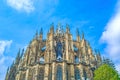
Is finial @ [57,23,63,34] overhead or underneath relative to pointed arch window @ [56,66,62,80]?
overhead

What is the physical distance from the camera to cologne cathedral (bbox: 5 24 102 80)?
39.4 metres

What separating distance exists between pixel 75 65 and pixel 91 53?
27.1 ft

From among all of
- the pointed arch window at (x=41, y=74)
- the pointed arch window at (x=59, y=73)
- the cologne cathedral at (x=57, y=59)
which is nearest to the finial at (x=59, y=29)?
the cologne cathedral at (x=57, y=59)

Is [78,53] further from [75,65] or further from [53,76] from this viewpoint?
[53,76]

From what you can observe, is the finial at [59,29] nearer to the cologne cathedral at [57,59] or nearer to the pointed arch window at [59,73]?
the cologne cathedral at [57,59]

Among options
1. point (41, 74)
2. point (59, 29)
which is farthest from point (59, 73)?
point (59, 29)

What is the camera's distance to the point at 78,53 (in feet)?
154

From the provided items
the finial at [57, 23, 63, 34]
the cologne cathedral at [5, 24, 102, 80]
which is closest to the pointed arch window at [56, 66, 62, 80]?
the cologne cathedral at [5, 24, 102, 80]

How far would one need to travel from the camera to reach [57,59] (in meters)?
42.2

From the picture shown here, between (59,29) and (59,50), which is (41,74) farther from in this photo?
(59,29)

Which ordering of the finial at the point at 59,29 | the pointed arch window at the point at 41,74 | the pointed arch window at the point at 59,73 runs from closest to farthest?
the pointed arch window at the point at 59,73
the pointed arch window at the point at 41,74
the finial at the point at 59,29

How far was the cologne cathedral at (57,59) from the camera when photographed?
39.4 m

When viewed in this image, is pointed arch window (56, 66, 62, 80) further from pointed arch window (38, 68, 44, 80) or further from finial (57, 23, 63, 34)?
finial (57, 23, 63, 34)

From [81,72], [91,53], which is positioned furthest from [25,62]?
[91,53]
